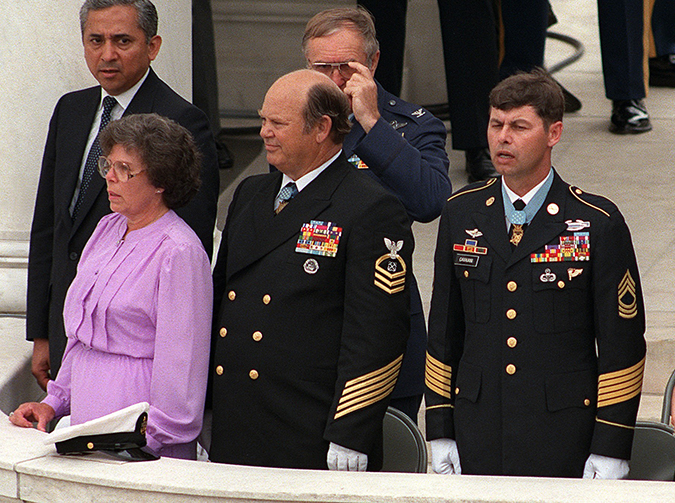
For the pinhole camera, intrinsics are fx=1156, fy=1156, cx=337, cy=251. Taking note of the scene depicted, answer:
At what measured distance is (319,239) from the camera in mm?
2934

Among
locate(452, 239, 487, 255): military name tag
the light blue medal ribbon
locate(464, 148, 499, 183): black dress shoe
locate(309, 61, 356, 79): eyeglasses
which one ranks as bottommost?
locate(464, 148, 499, 183): black dress shoe

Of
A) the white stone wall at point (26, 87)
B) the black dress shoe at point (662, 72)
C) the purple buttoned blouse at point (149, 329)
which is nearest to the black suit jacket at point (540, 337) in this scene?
the purple buttoned blouse at point (149, 329)

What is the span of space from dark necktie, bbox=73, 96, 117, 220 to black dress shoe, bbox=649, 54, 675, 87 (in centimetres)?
642

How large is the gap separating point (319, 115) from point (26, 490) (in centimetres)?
123

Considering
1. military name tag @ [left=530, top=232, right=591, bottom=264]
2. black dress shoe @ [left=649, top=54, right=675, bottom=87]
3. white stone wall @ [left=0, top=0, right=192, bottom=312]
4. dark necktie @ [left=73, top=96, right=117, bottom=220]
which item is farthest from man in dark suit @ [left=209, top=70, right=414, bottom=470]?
black dress shoe @ [left=649, top=54, right=675, bottom=87]

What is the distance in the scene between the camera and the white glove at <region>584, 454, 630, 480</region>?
9.37ft

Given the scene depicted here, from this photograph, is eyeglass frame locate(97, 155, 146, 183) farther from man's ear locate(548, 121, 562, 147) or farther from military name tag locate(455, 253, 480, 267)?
man's ear locate(548, 121, 562, 147)

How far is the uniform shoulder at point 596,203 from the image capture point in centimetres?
290

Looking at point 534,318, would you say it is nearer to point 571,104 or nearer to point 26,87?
point 26,87

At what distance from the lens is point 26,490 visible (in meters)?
2.99

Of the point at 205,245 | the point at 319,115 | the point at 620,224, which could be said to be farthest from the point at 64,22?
the point at 620,224

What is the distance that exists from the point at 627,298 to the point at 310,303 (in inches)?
31.1

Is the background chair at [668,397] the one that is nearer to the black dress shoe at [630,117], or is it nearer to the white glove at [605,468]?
the white glove at [605,468]

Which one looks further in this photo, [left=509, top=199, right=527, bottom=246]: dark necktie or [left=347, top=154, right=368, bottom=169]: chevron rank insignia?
[left=347, top=154, right=368, bottom=169]: chevron rank insignia
